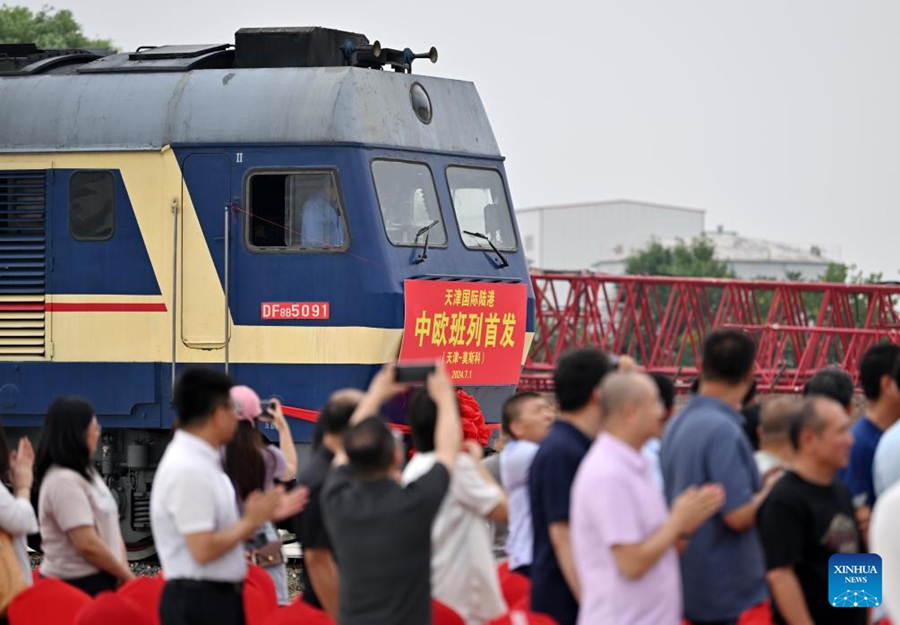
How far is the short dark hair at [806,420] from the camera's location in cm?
682

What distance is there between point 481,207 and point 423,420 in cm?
752

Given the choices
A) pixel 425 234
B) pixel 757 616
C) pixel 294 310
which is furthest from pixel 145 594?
pixel 425 234

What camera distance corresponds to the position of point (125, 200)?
13.7 m

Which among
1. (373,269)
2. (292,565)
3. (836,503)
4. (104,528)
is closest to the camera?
(836,503)

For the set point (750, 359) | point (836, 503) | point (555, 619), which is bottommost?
Answer: point (555, 619)

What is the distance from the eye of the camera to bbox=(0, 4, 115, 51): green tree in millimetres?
38844

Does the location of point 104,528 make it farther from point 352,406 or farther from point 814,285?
point 814,285

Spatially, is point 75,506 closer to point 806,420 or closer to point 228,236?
point 806,420

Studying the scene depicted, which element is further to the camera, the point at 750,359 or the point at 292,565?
the point at 292,565

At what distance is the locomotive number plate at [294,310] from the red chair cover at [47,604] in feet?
17.8

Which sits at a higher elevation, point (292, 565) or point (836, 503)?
point (836, 503)

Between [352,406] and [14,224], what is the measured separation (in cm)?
739

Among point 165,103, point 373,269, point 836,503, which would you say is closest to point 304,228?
point 373,269

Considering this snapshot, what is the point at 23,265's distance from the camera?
45.9ft
